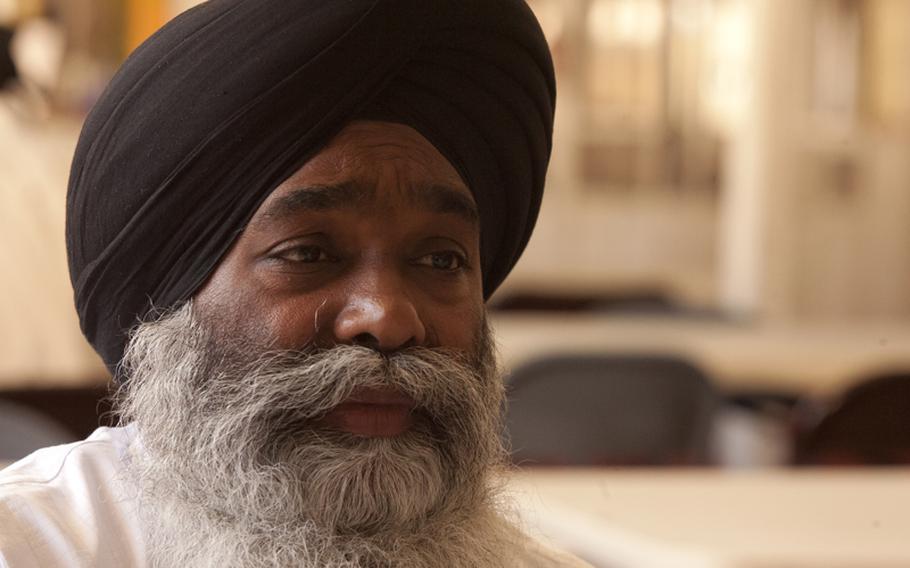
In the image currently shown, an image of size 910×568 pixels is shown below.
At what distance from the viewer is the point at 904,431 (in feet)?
13.9

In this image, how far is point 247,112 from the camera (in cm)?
151

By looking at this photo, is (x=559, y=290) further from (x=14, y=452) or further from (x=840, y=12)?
(x=14, y=452)

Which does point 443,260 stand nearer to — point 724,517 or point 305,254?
point 305,254

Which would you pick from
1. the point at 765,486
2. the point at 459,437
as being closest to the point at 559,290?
the point at 765,486

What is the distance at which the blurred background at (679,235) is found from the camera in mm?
4293

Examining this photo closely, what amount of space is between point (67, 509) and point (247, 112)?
1.39 feet

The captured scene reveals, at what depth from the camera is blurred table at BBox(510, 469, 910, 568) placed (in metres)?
2.40

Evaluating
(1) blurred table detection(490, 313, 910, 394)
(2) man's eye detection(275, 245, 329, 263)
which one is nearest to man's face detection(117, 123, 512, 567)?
(2) man's eye detection(275, 245, 329, 263)

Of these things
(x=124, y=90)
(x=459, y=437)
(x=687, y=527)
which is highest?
(x=124, y=90)

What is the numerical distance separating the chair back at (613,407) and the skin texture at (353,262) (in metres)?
2.68

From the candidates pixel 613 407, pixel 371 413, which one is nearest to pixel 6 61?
pixel 371 413

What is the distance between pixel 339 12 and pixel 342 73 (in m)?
0.06

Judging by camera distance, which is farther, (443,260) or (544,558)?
(544,558)

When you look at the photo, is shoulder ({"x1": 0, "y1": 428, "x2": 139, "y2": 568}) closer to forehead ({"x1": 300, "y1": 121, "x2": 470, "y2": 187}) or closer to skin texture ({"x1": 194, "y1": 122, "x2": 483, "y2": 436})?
skin texture ({"x1": 194, "y1": 122, "x2": 483, "y2": 436})
